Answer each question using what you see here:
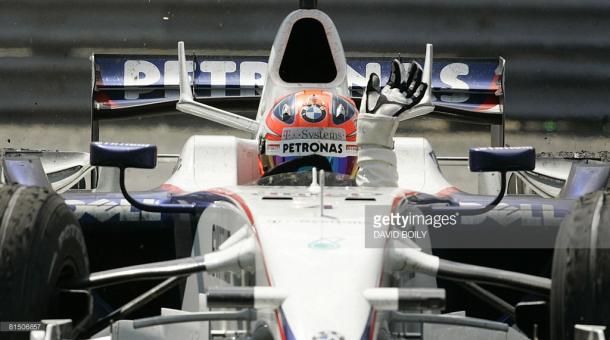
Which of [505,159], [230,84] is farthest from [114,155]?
[230,84]

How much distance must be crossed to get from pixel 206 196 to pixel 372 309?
143 cm

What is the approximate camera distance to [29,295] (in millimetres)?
3795

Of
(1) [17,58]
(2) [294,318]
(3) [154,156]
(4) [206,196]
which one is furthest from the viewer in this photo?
(1) [17,58]

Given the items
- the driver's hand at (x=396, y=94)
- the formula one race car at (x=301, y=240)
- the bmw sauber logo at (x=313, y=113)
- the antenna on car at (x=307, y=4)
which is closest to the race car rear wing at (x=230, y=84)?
the formula one race car at (x=301, y=240)

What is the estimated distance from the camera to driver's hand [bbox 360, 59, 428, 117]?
17.3 ft

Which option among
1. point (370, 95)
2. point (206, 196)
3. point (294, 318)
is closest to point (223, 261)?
point (294, 318)

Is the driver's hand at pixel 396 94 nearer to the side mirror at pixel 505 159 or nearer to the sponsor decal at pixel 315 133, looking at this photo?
the sponsor decal at pixel 315 133

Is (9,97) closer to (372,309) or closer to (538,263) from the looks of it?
(538,263)

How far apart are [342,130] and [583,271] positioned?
2.06 meters

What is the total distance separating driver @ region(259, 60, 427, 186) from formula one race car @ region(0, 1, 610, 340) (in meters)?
0.01

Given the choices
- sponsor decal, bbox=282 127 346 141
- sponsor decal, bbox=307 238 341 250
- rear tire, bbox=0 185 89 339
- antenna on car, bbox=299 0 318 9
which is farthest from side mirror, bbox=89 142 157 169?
antenna on car, bbox=299 0 318 9

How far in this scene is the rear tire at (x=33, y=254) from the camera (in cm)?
376

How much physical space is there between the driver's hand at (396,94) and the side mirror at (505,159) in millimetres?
1050

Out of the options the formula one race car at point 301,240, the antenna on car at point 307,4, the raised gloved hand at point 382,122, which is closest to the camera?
the formula one race car at point 301,240
